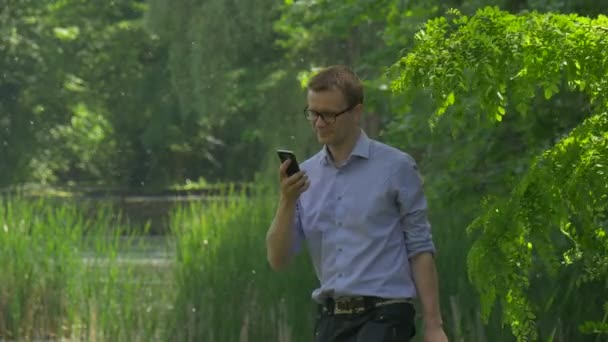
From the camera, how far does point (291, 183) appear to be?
5.04 m

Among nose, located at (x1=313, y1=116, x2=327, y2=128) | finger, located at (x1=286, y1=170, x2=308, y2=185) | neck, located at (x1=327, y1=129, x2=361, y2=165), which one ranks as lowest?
→ finger, located at (x1=286, y1=170, x2=308, y2=185)

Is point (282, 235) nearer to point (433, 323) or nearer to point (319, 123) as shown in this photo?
point (319, 123)

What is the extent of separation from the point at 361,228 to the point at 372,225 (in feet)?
0.11

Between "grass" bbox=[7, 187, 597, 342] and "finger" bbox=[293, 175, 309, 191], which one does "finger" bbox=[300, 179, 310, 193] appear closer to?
"finger" bbox=[293, 175, 309, 191]

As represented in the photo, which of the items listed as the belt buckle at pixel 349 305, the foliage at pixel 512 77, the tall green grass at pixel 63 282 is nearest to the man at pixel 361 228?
the belt buckle at pixel 349 305

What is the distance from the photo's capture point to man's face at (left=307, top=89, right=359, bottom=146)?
5035 mm

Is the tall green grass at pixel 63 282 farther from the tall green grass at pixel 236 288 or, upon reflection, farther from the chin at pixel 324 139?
the chin at pixel 324 139

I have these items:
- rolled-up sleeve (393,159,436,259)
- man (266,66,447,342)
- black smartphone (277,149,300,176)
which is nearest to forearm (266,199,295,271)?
man (266,66,447,342)

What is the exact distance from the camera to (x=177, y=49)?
32188mm

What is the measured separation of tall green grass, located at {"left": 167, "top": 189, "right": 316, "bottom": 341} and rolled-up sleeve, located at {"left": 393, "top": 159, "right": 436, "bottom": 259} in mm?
3579

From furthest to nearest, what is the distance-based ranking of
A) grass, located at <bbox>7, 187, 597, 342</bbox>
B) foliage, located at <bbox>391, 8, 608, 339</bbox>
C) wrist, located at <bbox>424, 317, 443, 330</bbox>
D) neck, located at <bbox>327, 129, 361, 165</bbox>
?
grass, located at <bbox>7, 187, 597, 342</bbox> → neck, located at <bbox>327, 129, 361, 165</bbox> → wrist, located at <bbox>424, 317, 443, 330</bbox> → foliage, located at <bbox>391, 8, 608, 339</bbox>

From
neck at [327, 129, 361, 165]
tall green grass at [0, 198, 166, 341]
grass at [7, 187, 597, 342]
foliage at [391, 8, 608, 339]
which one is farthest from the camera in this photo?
tall green grass at [0, 198, 166, 341]

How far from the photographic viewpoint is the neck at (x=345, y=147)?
516 cm

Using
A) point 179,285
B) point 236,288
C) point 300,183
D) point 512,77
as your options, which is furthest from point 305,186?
point 179,285
